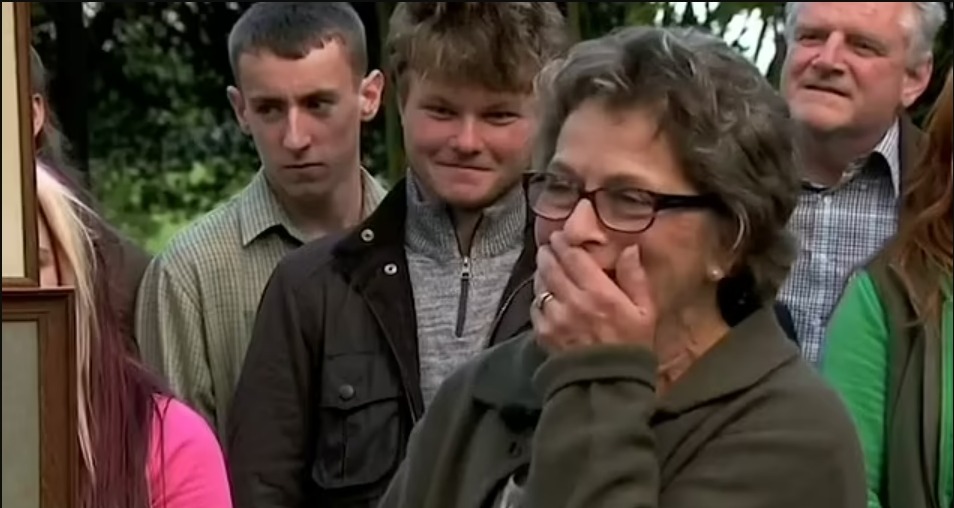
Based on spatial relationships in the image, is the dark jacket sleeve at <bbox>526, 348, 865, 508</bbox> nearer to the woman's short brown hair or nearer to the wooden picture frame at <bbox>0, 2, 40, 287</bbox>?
the wooden picture frame at <bbox>0, 2, 40, 287</bbox>

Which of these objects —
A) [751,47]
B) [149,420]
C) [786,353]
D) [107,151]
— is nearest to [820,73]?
[751,47]

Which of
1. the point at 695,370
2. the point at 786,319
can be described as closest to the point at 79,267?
the point at 695,370

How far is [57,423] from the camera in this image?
1551 millimetres

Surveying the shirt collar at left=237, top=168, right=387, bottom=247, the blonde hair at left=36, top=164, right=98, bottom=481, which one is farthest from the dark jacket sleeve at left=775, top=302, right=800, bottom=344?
the blonde hair at left=36, top=164, right=98, bottom=481

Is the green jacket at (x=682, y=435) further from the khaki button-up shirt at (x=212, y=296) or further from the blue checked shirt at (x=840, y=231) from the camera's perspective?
the khaki button-up shirt at (x=212, y=296)

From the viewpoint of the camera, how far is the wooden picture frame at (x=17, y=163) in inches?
59.8

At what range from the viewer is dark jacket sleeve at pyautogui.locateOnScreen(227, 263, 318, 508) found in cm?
224

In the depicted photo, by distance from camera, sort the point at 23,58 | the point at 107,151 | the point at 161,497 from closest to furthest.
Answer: the point at 23,58
the point at 161,497
the point at 107,151

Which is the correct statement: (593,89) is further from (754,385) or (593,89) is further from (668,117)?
(754,385)

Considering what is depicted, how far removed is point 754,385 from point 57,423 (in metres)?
0.67

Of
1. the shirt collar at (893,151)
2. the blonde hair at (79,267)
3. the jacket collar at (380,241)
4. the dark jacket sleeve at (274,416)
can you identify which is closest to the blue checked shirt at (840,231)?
the shirt collar at (893,151)

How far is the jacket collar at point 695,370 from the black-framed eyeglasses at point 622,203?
143mm

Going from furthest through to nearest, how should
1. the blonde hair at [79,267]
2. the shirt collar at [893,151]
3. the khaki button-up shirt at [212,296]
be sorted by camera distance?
the khaki button-up shirt at [212,296] < the shirt collar at [893,151] < the blonde hair at [79,267]

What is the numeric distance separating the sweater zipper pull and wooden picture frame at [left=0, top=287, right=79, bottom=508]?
0.79 m
